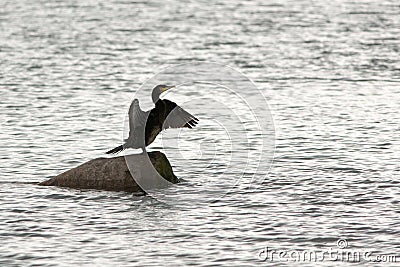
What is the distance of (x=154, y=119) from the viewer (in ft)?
67.6

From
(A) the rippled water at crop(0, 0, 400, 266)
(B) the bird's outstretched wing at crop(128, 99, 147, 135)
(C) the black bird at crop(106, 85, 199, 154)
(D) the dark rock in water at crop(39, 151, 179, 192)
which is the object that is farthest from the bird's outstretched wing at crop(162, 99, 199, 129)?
(A) the rippled water at crop(0, 0, 400, 266)

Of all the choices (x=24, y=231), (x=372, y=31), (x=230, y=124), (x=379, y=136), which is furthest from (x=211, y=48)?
(x=24, y=231)

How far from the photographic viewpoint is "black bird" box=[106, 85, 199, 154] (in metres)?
20.6

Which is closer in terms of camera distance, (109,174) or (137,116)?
(137,116)

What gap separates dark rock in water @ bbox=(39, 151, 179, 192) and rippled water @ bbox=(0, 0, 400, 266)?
294 millimetres

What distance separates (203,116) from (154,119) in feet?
32.3

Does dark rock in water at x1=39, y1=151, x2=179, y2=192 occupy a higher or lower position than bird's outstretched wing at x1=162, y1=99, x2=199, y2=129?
lower

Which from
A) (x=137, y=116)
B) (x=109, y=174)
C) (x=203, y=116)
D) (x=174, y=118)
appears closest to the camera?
(x=137, y=116)

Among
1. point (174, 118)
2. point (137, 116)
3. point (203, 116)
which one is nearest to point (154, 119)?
point (137, 116)

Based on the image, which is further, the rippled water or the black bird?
the black bird

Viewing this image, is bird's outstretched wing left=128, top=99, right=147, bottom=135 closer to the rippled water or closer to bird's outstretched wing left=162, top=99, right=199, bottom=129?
Answer: bird's outstretched wing left=162, top=99, right=199, bottom=129

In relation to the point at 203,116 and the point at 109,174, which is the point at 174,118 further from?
the point at 203,116

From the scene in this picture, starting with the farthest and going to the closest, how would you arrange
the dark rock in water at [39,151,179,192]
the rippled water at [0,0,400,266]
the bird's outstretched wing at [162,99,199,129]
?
the dark rock in water at [39,151,179,192]
the bird's outstretched wing at [162,99,199,129]
the rippled water at [0,0,400,266]

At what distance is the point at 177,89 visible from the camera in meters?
35.3
